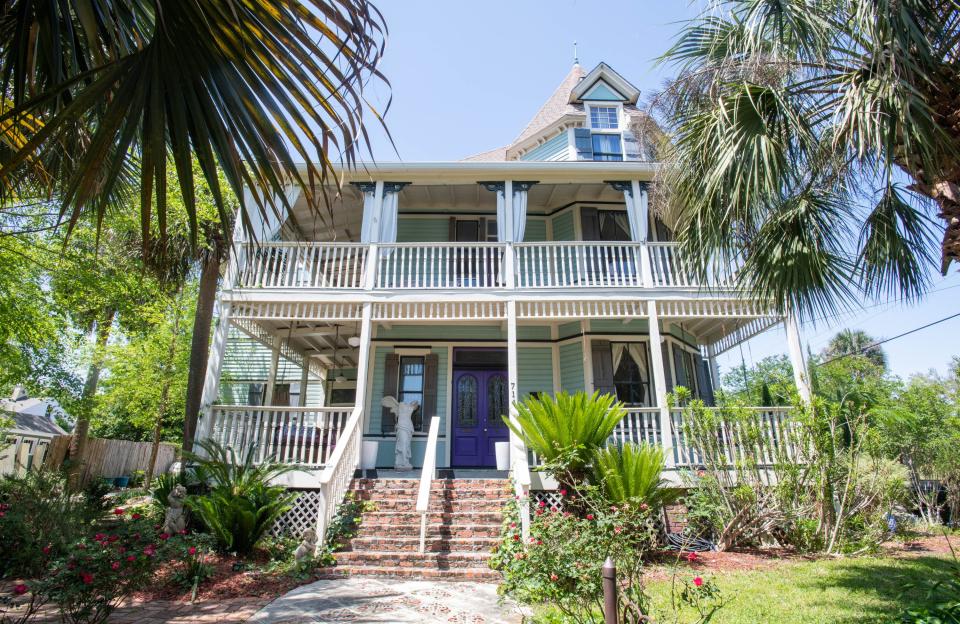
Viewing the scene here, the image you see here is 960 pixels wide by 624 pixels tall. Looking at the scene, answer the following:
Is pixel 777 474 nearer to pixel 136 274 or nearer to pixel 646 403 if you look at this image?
pixel 646 403

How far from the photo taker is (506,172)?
425 inches

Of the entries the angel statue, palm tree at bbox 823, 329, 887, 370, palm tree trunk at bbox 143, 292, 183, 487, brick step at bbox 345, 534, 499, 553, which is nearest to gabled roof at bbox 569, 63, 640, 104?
the angel statue

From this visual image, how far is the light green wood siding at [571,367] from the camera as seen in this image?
11.6 metres

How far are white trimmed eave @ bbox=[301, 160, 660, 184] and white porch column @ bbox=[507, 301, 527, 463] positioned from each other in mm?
2855

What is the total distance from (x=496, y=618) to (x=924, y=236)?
5916 mm

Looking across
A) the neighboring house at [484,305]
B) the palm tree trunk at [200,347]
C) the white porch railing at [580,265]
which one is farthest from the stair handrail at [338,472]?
the white porch railing at [580,265]

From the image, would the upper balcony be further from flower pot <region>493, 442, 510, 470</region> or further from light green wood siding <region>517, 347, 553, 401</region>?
flower pot <region>493, 442, 510, 470</region>

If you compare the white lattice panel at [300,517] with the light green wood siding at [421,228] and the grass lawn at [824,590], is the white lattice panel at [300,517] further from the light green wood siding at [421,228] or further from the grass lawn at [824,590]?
the light green wood siding at [421,228]

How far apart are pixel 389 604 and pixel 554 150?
38.8 ft

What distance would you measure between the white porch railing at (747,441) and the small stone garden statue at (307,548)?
5.63m

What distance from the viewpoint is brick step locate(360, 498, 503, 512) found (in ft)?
26.1

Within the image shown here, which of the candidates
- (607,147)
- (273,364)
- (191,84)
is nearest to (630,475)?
(191,84)

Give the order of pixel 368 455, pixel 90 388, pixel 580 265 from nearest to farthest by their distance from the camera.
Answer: pixel 368 455
pixel 580 265
pixel 90 388

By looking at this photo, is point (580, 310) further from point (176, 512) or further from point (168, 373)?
point (168, 373)
